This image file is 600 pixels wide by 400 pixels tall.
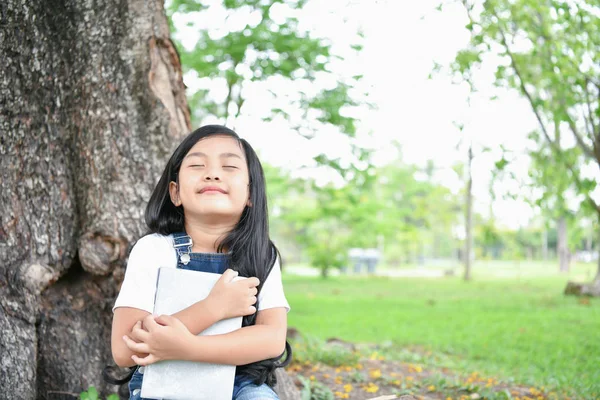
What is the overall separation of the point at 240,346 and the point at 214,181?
2.10ft

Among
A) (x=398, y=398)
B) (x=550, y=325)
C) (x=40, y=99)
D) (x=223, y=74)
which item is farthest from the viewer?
(x=223, y=74)

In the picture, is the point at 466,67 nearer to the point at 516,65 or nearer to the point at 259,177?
the point at 516,65

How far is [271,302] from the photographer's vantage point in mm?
2264

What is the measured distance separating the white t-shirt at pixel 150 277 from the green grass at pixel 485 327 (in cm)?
267

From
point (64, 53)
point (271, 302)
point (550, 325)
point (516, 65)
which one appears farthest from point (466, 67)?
point (271, 302)

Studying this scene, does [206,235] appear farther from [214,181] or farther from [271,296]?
[271,296]

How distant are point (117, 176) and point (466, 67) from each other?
655 cm

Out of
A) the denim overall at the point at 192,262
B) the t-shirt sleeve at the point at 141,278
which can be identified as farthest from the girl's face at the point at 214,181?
the t-shirt sleeve at the point at 141,278

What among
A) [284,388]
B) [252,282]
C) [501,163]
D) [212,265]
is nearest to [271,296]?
[252,282]

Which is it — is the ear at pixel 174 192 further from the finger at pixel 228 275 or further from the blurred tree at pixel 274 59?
the blurred tree at pixel 274 59

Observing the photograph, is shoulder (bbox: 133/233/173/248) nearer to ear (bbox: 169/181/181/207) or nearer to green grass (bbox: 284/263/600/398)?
ear (bbox: 169/181/181/207)

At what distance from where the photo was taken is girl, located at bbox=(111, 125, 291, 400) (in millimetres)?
2025

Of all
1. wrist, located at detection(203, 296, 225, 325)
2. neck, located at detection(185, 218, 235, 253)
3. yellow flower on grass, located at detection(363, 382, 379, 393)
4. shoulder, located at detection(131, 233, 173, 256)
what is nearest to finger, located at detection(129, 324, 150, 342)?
wrist, located at detection(203, 296, 225, 325)

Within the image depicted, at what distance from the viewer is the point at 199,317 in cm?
205
